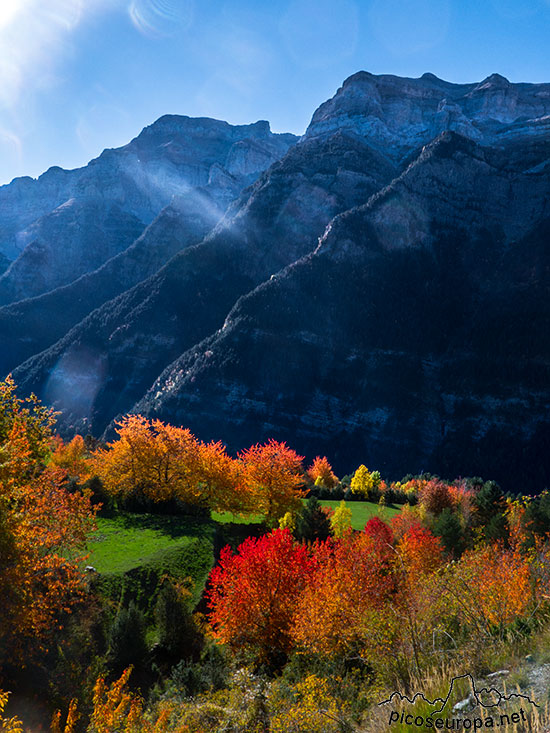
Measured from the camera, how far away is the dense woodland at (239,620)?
32.2 ft

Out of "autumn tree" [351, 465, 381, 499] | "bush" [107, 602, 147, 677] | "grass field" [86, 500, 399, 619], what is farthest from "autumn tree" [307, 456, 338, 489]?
"bush" [107, 602, 147, 677]

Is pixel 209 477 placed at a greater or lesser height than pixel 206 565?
greater

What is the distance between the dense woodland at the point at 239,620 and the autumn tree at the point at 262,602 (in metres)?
0.07

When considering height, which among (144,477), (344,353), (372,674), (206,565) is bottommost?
(206,565)

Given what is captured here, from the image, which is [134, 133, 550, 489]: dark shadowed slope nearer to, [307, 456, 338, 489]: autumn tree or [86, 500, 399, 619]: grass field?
[307, 456, 338, 489]: autumn tree

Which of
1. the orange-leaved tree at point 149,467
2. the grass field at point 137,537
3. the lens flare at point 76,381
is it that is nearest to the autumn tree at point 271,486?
the orange-leaved tree at point 149,467

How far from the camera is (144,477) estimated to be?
126 feet

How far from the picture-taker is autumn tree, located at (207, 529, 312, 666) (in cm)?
1886

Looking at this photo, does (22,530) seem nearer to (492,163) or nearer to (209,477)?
(209,477)

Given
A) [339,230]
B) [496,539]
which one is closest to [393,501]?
→ [496,539]

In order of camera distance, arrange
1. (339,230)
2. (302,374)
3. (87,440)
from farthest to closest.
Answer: (339,230) < (302,374) < (87,440)

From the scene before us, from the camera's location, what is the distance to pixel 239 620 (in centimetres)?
1920

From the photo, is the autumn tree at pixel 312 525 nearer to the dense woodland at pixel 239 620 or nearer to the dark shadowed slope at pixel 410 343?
the dense woodland at pixel 239 620

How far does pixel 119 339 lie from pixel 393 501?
552ft
